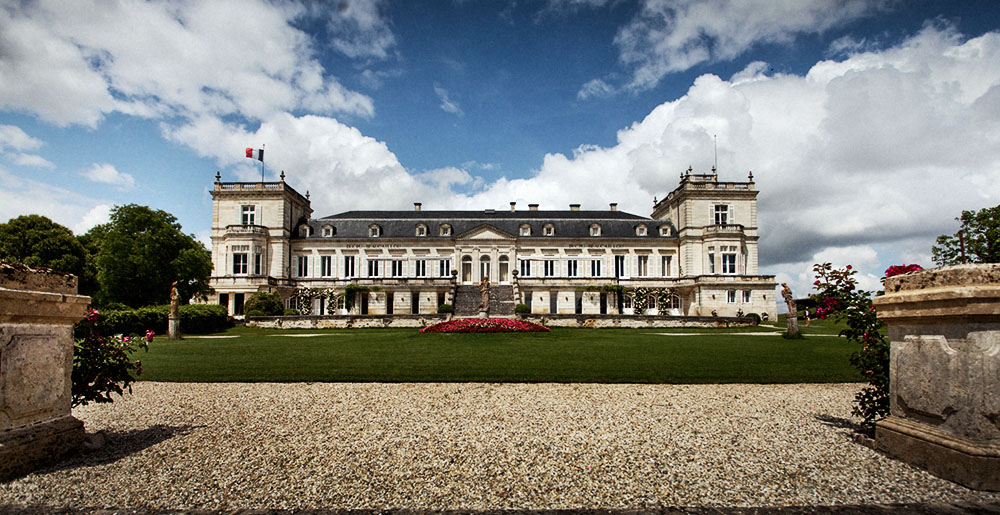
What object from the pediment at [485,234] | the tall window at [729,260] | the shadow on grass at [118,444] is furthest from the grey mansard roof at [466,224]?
the shadow on grass at [118,444]

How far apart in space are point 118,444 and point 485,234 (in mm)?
39799

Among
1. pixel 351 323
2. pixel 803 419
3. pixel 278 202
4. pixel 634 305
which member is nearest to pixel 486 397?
pixel 803 419

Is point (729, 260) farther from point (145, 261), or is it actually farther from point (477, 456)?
point (145, 261)

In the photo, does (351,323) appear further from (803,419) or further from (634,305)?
(803,419)

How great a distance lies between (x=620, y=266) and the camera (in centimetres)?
4547

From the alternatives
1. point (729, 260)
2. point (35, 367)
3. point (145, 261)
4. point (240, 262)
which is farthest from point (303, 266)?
point (35, 367)

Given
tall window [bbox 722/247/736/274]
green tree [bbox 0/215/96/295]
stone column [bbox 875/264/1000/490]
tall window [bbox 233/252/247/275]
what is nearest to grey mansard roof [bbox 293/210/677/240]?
tall window [bbox 233/252/247/275]

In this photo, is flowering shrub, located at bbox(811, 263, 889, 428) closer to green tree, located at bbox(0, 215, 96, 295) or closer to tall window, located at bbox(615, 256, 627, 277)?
tall window, located at bbox(615, 256, 627, 277)

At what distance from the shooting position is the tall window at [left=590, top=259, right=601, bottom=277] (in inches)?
1784

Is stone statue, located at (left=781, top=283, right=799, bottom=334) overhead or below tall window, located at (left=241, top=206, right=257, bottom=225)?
below

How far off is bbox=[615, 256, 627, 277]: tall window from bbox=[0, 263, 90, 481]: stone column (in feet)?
141

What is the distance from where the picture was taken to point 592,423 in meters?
6.61

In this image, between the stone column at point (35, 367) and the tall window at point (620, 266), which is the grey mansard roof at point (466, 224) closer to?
the tall window at point (620, 266)

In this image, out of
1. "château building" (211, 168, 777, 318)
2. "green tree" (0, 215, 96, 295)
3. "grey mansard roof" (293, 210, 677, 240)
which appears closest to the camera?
"green tree" (0, 215, 96, 295)
